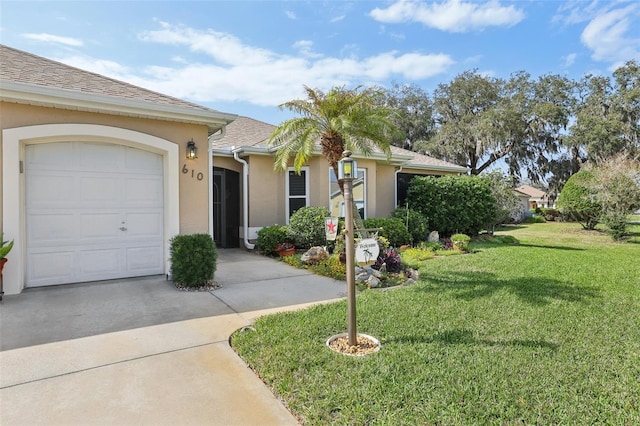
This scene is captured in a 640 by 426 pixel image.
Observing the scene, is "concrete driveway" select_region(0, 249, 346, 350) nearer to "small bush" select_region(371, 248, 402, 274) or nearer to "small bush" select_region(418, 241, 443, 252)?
"small bush" select_region(371, 248, 402, 274)

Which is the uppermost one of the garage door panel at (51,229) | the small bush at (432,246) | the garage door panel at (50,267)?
the garage door panel at (51,229)

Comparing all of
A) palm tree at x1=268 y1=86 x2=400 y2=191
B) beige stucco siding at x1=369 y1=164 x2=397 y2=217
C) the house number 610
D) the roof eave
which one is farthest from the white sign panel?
beige stucco siding at x1=369 y1=164 x2=397 y2=217

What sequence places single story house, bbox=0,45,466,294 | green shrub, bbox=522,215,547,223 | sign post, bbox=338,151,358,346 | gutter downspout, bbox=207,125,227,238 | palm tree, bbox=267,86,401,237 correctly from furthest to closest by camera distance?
green shrub, bbox=522,215,547,223, palm tree, bbox=267,86,401,237, gutter downspout, bbox=207,125,227,238, single story house, bbox=0,45,466,294, sign post, bbox=338,151,358,346

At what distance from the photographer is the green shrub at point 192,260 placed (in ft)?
20.6

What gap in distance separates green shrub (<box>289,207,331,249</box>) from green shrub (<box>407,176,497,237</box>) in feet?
17.1

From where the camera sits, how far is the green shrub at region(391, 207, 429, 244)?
41.4ft

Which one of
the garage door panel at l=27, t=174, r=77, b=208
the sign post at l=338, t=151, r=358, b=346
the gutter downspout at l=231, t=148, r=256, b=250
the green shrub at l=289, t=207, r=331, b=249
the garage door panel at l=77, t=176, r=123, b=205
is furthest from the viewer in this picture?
the gutter downspout at l=231, t=148, r=256, b=250

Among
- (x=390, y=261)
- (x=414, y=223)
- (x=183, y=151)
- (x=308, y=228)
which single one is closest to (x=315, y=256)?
(x=308, y=228)

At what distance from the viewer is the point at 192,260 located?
629cm

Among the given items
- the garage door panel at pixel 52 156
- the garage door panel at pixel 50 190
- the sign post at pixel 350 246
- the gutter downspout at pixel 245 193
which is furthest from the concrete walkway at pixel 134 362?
the gutter downspout at pixel 245 193

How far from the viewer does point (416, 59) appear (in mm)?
→ 15055

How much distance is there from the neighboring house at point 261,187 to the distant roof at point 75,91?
12.9 feet

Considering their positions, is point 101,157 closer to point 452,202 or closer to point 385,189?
point 385,189

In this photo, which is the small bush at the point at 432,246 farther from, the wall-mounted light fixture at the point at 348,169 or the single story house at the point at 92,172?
the wall-mounted light fixture at the point at 348,169
